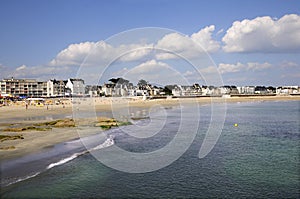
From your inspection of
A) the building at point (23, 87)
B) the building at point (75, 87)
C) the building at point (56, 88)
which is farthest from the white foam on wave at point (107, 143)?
the building at point (56, 88)

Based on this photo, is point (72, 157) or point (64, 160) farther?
point (72, 157)

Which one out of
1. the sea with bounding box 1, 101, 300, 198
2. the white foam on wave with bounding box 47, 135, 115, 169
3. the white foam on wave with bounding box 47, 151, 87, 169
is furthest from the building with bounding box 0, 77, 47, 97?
the white foam on wave with bounding box 47, 151, 87, 169

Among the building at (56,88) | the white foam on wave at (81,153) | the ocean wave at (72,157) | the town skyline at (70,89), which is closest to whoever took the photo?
the ocean wave at (72,157)

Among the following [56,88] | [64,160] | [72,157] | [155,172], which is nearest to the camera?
[155,172]

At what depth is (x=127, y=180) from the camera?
1187 centimetres

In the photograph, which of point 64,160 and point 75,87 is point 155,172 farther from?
point 75,87

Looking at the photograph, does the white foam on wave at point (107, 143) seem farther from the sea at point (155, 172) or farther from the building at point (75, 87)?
the building at point (75, 87)

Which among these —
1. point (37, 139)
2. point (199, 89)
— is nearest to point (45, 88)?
point (199, 89)

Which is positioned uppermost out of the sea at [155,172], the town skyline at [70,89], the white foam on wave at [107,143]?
the town skyline at [70,89]

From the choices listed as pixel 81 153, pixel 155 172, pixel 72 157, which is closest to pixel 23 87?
pixel 81 153

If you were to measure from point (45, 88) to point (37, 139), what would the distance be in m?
131

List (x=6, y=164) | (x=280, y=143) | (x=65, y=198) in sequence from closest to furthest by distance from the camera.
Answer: (x=65, y=198), (x=6, y=164), (x=280, y=143)

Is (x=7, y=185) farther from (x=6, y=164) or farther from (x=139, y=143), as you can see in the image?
(x=139, y=143)

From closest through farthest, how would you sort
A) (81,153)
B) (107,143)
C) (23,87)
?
1. (81,153)
2. (107,143)
3. (23,87)
